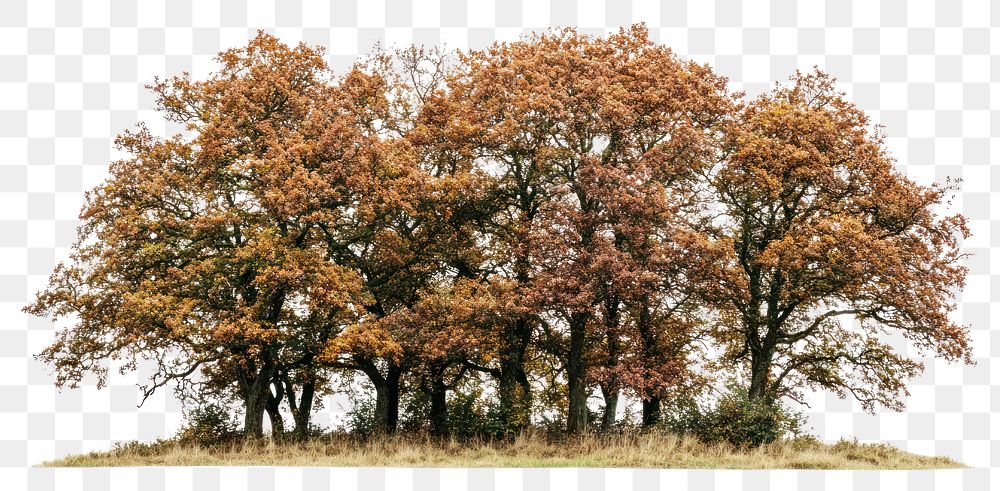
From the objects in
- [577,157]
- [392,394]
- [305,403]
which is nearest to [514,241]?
[577,157]

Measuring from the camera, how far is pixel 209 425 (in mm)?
44156

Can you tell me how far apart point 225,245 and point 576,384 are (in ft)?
48.4

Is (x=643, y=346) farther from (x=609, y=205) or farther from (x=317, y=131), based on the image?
(x=317, y=131)

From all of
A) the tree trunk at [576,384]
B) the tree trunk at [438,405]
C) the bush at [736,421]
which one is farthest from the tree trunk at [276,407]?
the bush at [736,421]

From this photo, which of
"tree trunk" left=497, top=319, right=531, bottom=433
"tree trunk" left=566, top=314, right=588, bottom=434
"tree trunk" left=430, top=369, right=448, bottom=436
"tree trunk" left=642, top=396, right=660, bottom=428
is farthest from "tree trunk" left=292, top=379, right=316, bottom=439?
"tree trunk" left=642, top=396, right=660, bottom=428

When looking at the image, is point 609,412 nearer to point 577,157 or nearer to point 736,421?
point 736,421

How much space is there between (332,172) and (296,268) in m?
3.93

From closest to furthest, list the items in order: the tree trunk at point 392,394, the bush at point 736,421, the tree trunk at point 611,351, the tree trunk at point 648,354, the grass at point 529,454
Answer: the grass at point 529,454
the tree trunk at point 611,351
the bush at point 736,421
the tree trunk at point 648,354
the tree trunk at point 392,394

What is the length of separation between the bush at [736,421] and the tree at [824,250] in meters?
2.17

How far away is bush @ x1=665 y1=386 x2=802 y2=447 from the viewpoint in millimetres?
40875

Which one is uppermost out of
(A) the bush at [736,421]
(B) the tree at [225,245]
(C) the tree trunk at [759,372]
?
(B) the tree at [225,245]

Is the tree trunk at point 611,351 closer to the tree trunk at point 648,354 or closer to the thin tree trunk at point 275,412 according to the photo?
the tree trunk at point 648,354

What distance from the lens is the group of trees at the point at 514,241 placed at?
134 ft

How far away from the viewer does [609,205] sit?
40219 mm
